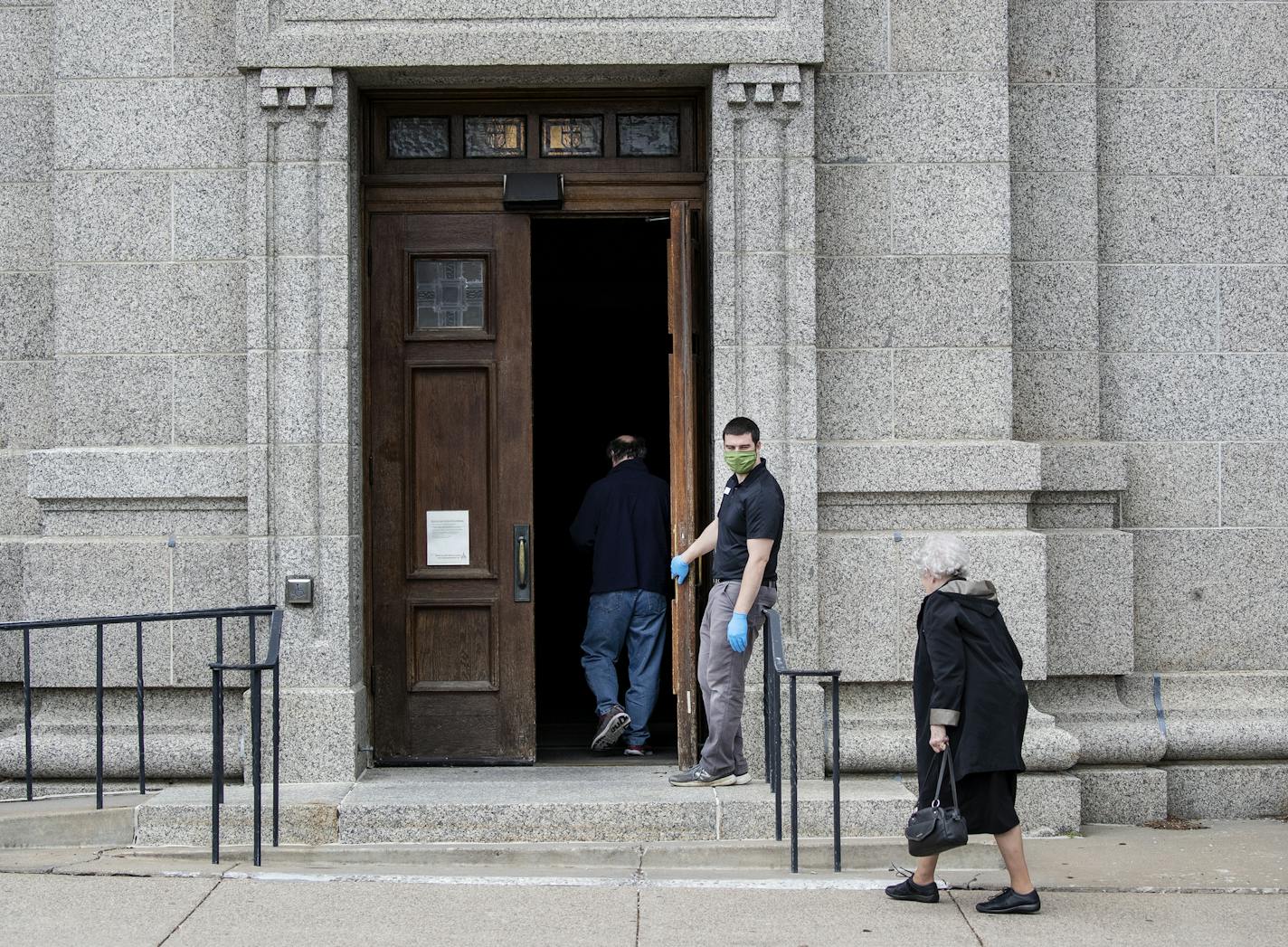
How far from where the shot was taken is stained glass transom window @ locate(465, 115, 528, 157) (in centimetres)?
846

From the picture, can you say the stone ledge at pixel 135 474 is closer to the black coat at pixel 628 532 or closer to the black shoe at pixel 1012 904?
the black coat at pixel 628 532

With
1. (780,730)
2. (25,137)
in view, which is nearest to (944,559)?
(780,730)

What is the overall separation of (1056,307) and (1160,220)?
866 mm

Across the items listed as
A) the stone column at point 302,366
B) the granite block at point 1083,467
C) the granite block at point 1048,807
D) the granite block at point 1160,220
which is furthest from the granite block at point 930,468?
the stone column at point 302,366

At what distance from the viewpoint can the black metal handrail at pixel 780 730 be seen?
6.70 m

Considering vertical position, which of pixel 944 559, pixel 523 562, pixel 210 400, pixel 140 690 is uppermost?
pixel 210 400

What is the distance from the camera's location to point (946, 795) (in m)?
6.16

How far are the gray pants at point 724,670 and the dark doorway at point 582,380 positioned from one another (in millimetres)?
6540

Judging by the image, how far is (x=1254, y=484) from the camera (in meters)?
8.58

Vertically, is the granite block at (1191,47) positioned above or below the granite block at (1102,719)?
above

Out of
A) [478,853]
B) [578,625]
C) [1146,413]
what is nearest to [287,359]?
[478,853]

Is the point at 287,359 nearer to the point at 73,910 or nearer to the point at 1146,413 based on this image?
the point at 73,910

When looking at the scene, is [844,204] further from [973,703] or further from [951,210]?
[973,703]

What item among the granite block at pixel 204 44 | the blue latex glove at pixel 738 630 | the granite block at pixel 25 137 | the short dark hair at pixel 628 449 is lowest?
the blue latex glove at pixel 738 630
